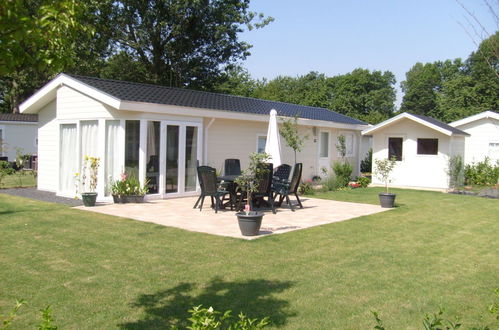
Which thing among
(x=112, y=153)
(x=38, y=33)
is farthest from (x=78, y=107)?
(x=38, y=33)

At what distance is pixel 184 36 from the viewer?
2548cm

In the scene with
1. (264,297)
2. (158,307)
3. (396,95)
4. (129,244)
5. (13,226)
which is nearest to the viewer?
(158,307)

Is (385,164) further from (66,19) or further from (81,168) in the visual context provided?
(66,19)

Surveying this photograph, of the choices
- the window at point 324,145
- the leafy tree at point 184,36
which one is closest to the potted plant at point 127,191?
the window at point 324,145

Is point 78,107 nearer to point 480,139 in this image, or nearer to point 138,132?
point 138,132

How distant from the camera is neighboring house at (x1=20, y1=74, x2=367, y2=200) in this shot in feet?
38.5

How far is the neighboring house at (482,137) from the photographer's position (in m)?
20.5

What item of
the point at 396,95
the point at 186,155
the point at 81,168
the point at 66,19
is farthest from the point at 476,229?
the point at 396,95

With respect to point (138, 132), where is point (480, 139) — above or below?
above

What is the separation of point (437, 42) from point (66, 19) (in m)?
4.45

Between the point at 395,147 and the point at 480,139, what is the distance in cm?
523

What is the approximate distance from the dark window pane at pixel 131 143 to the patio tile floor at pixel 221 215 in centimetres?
121

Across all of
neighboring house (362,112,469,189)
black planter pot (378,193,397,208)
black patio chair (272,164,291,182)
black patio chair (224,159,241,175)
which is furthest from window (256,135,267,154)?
black planter pot (378,193,397,208)

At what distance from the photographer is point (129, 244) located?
6.84m
